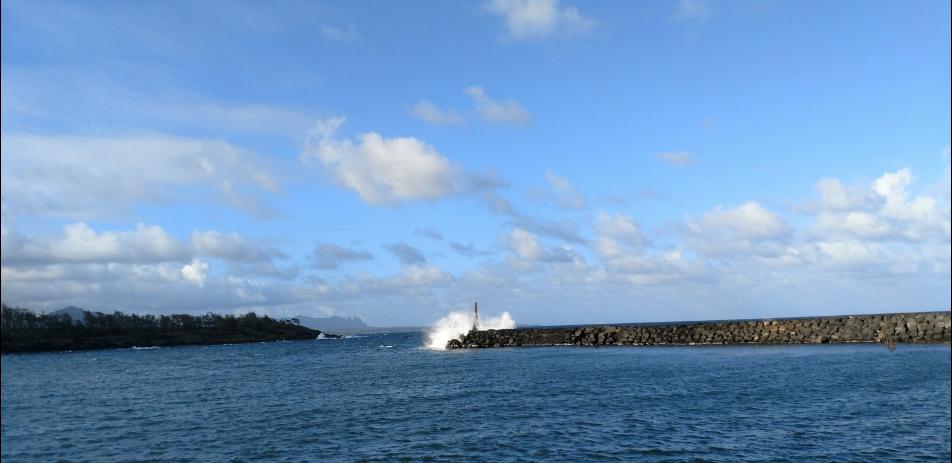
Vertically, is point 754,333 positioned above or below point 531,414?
above

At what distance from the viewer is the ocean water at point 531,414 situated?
84.8 feet

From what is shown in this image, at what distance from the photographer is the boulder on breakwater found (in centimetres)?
6781

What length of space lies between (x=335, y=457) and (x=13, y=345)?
50.4 ft

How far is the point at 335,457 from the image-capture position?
26547 mm

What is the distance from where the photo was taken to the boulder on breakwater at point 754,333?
2670 inches

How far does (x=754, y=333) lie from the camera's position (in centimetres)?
8544

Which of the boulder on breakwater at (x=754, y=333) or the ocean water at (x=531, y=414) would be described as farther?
the boulder on breakwater at (x=754, y=333)

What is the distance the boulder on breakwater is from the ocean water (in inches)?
351

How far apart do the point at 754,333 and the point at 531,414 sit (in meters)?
63.0

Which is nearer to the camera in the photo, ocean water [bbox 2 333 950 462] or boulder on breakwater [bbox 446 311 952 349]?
ocean water [bbox 2 333 950 462]

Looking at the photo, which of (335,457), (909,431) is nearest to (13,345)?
(335,457)

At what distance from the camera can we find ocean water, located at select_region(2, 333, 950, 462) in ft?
84.8

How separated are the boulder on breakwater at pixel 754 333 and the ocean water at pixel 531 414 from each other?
8904mm

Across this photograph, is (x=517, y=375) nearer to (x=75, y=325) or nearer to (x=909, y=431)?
(x=909, y=431)
